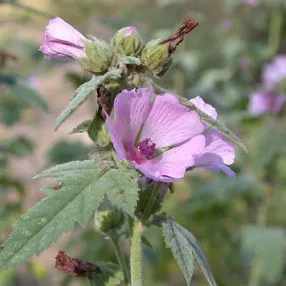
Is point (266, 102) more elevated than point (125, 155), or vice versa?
point (125, 155)

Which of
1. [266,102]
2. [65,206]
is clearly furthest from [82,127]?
[266,102]

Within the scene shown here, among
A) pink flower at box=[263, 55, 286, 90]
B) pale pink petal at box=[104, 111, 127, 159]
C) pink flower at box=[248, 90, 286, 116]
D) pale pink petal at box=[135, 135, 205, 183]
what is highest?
pale pink petal at box=[104, 111, 127, 159]

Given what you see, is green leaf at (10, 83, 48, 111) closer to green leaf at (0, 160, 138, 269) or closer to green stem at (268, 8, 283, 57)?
green leaf at (0, 160, 138, 269)

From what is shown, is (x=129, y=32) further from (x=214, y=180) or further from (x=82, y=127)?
(x=214, y=180)

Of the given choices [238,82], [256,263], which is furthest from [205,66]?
[256,263]

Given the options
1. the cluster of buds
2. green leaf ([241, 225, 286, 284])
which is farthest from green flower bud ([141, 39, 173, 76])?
green leaf ([241, 225, 286, 284])

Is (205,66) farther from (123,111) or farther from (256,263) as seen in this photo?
(123,111)
